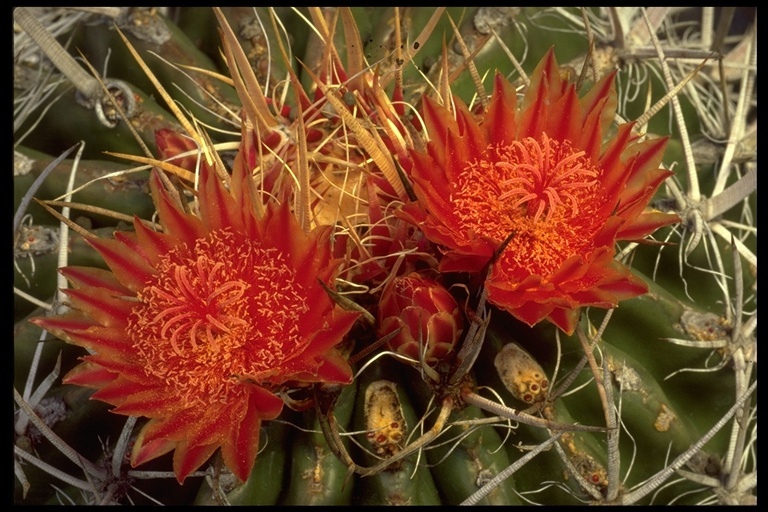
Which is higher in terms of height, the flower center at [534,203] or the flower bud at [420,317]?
the flower center at [534,203]

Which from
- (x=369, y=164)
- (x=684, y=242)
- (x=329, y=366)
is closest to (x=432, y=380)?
(x=329, y=366)

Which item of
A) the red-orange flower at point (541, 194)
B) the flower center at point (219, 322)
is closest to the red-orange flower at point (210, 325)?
the flower center at point (219, 322)

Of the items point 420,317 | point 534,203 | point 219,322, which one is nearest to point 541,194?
point 534,203

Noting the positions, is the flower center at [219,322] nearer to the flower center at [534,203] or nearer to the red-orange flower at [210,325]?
the red-orange flower at [210,325]

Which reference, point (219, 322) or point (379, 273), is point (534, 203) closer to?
point (379, 273)

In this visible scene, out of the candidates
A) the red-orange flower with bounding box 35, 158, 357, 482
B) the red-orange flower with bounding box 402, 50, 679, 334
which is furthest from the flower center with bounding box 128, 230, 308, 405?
the red-orange flower with bounding box 402, 50, 679, 334
